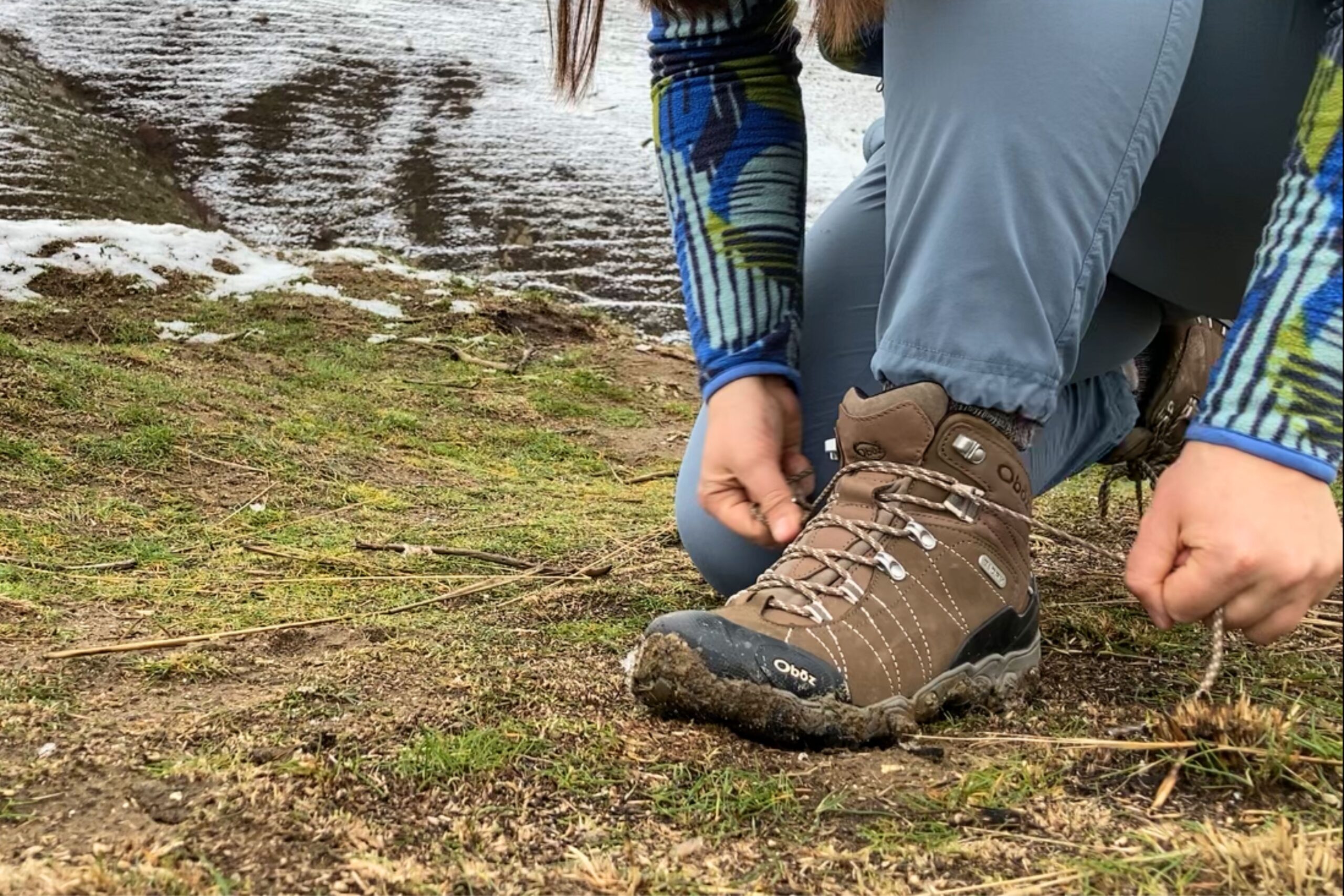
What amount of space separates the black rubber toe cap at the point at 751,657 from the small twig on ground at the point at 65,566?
3.67ft

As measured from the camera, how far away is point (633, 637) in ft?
4.48

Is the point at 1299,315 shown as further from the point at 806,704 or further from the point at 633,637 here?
the point at 633,637

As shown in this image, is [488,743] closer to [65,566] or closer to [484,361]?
[65,566]

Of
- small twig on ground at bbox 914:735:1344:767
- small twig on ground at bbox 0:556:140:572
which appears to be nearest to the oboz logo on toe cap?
small twig on ground at bbox 914:735:1344:767

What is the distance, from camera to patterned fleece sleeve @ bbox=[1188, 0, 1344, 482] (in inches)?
31.2

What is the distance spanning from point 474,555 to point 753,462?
0.75 metres

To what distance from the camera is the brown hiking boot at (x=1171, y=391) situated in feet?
5.39

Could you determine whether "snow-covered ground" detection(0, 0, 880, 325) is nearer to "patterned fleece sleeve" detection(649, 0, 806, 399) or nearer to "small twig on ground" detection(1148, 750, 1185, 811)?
"patterned fleece sleeve" detection(649, 0, 806, 399)

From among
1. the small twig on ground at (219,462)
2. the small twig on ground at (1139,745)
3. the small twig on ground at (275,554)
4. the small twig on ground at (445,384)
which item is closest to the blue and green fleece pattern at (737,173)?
the small twig on ground at (1139,745)

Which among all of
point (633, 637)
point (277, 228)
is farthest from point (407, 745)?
point (277, 228)

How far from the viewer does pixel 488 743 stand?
0.96 metres

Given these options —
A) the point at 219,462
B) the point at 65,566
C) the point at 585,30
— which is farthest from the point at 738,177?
the point at 219,462

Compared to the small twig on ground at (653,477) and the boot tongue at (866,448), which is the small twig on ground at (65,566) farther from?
the small twig on ground at (653,477)

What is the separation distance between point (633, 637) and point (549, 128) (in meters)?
7.75
